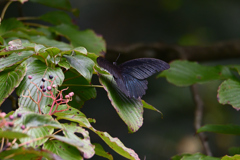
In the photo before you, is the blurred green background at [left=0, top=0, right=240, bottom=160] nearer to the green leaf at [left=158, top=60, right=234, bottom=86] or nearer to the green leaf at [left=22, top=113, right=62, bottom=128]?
the green leaf at [left=158, top=60, right=234, bottom=86]

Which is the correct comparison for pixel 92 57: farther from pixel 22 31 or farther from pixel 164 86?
pixel 164 86

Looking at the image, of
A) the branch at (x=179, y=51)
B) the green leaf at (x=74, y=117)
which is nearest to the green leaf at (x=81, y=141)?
the green leaf at (x=74, y=117)

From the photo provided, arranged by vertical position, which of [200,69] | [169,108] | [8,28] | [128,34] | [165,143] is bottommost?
[165,143]

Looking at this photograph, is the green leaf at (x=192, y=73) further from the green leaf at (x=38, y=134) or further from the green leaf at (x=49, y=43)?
the green leaf at (x=38, y=134)

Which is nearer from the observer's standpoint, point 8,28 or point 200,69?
point 8,28

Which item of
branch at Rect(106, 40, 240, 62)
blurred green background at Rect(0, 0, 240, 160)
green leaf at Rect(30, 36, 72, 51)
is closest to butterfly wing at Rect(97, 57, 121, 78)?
green leaf at Rect(30, 36, 72, 51)

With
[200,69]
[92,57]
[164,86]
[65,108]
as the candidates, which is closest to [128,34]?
[164,86]

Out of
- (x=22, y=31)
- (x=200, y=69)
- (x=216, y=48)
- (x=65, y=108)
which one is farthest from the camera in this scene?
(x=216, y=48)
